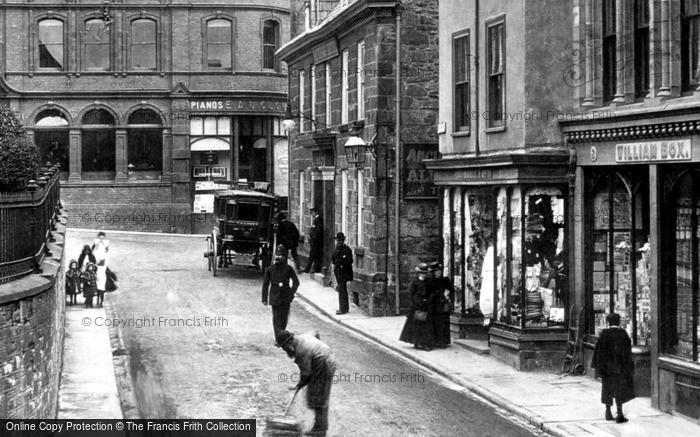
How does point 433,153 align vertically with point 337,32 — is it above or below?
below

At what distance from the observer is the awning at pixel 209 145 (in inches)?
1809

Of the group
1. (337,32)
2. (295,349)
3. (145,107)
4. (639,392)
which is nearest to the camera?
(295,349)

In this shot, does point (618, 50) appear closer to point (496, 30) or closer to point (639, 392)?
point (496, 30)

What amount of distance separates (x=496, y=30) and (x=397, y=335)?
6621mm

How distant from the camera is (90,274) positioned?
2473 centimetres

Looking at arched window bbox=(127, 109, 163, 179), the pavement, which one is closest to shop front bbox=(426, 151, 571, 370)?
the pavement

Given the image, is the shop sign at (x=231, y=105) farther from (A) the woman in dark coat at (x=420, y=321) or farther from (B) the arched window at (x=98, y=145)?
(A) the woman in dark coat at (x=420, y=321)

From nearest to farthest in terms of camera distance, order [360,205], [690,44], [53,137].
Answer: [690,44] → [360,205] → [53,137]

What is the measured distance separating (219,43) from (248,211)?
56.2 ft

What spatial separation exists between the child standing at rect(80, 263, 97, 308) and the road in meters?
0.77

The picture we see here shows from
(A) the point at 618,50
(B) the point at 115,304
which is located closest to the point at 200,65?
(B) the point at 115,304

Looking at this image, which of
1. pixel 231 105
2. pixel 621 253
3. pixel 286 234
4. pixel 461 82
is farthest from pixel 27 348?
pixel 231 105

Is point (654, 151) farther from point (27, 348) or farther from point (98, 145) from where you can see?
point (98, 145)

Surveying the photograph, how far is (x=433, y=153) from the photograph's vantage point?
81.4 feet
